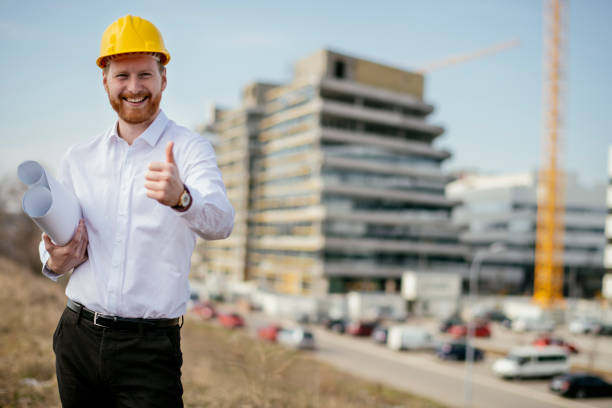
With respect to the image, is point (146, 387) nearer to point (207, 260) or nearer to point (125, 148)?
point (125, 148)

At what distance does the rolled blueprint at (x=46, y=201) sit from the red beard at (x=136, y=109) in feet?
1.32

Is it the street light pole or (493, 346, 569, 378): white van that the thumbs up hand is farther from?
(493, 346, 569, 378): white van

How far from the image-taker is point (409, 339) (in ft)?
119

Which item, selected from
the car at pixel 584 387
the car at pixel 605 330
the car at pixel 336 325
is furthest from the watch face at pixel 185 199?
the car at pixel 605 330

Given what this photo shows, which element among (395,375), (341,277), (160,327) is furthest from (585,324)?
(160,327)

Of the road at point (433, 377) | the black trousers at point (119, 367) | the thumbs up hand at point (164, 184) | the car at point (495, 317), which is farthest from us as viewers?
the car at point (495, 317)

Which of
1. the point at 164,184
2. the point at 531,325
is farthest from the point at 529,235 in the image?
the point at 164,184

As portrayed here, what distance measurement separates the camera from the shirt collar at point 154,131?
2146mm

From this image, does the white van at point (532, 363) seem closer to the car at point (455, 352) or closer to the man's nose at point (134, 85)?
the car at point (455, 352)

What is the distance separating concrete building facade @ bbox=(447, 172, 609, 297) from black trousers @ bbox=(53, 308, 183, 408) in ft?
285

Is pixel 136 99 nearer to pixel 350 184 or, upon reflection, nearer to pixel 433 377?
pixel 433 377

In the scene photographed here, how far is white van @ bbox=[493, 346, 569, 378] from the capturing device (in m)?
28.2

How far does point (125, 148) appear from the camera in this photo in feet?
7.18

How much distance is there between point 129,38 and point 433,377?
29384 mm
